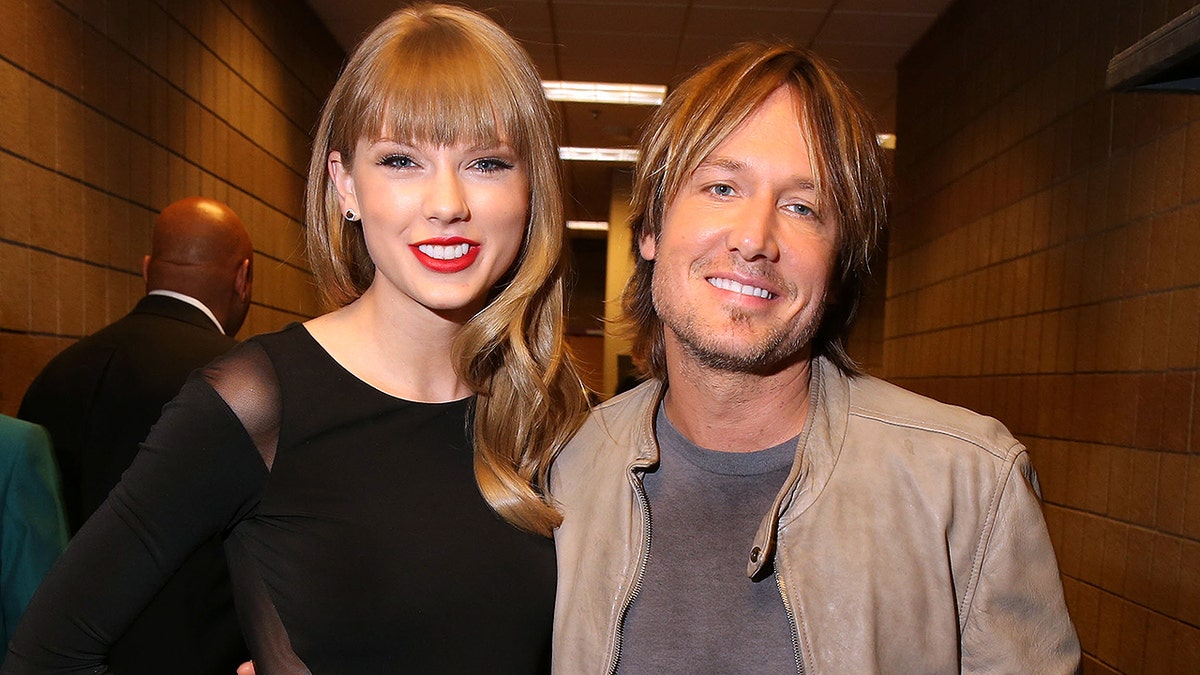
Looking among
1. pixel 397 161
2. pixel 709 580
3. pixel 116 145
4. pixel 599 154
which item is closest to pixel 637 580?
pixel 709 580

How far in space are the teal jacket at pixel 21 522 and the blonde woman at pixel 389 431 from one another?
407mm

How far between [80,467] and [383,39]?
1.60 metres

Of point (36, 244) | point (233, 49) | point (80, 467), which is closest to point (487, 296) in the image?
point (80, 467)

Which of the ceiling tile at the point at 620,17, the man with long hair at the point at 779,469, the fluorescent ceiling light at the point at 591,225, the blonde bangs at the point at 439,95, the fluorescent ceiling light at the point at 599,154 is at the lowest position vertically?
the man with long hair at the point at 779,469

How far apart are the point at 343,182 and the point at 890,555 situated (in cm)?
99

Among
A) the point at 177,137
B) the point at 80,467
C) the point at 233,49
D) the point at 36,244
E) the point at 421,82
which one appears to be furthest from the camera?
the point at 233,49

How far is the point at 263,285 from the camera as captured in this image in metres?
5.04

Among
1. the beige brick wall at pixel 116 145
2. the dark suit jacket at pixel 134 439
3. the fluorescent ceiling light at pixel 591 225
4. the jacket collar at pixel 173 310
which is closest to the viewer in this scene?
the dark suit jacket at pixel 134 439

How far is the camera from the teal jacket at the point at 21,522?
4.93 ft

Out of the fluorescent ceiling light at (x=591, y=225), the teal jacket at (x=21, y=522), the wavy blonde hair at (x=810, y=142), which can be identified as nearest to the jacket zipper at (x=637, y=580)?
the wavy blonde hair at (x=810, y=142)

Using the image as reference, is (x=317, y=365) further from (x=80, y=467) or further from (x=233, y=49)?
(x=233, y=49)

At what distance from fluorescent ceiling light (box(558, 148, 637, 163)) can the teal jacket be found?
7934mm

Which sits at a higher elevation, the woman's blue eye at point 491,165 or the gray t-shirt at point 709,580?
the woman's blue eye at point 491,165

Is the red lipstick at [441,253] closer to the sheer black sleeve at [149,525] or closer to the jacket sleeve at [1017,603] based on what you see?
the sheer black sleeve at [149,525]
